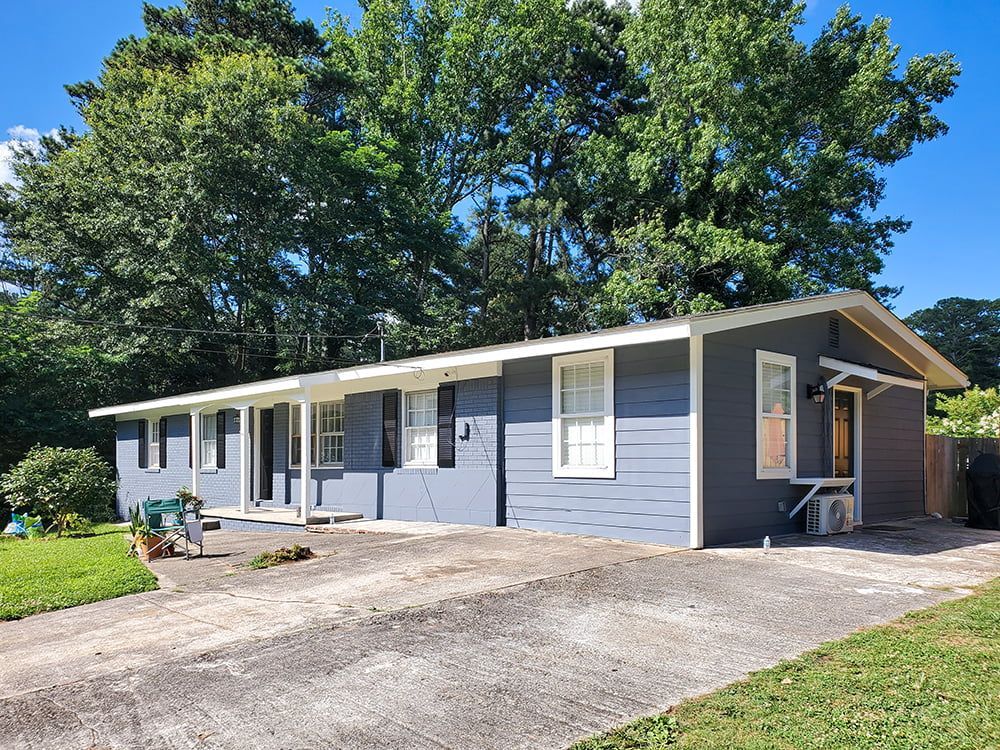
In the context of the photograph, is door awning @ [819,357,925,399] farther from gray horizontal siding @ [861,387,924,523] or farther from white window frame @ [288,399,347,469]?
white window frame @ [288,399,347,469]

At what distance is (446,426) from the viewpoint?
11359 mm

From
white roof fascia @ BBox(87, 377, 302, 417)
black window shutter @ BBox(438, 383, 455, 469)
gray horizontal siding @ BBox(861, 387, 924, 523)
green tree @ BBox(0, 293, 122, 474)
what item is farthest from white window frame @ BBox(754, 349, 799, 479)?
green tree @ BBox(0, 293, 122, 474)

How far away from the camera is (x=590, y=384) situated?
952 cm

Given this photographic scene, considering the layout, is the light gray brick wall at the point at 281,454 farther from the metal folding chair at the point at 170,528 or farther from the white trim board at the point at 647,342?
the metal folding chair at the point at 170,528

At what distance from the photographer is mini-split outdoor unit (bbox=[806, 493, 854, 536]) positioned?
9.61m

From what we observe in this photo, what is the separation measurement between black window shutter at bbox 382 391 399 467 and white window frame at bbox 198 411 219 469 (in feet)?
19.3

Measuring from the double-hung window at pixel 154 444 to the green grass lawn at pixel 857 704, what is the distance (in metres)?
17.8

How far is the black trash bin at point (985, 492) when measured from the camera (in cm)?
1119

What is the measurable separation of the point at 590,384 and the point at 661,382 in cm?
114

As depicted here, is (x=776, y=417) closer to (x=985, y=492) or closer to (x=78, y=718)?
(x=985, y=492)

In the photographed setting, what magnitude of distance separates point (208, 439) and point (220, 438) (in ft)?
2.43

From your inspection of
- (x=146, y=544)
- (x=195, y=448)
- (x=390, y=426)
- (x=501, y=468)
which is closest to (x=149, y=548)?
(x=146, y=544)

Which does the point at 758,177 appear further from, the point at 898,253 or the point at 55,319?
the point at 55,319

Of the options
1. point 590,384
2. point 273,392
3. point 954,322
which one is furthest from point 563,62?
point 954,322
